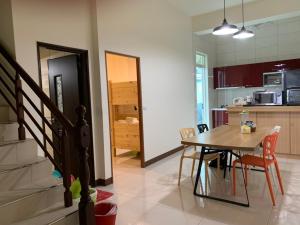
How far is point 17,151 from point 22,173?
Result: 27 cm

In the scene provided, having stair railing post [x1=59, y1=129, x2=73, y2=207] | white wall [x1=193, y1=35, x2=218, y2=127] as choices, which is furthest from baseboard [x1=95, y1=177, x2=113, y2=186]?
white wall [x1=193, y1=35, x2=218, y2=127]

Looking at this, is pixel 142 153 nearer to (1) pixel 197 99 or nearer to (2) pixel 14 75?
(2) pixel 14 75

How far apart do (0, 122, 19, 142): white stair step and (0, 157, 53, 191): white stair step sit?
41cm

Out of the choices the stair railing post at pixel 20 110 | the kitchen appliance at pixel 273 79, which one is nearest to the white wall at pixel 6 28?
the stair railing post at pixel 20 110

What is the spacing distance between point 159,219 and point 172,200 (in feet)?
1.64

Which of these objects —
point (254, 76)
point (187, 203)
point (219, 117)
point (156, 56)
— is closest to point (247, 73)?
point (254, 76)

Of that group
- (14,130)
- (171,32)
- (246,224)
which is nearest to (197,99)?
(171,32)

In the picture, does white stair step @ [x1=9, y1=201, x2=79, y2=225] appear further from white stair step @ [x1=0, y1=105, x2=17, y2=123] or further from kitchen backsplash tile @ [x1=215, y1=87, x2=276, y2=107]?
kitchen backsplash tile @ [x1=215, y1=87, x2=276, y2=107]

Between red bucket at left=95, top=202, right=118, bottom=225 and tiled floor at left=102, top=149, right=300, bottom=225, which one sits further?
tiled floor at left=102, top=149, right=300, bottom=225

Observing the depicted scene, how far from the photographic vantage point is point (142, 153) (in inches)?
183

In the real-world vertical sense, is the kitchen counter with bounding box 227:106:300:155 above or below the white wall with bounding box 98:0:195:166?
below

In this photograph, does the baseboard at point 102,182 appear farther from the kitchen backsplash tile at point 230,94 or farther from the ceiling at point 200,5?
the kitchen backsplash tile at point 230,94

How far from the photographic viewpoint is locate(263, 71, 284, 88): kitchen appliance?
6457 millimetres

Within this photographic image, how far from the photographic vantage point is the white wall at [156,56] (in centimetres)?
391
